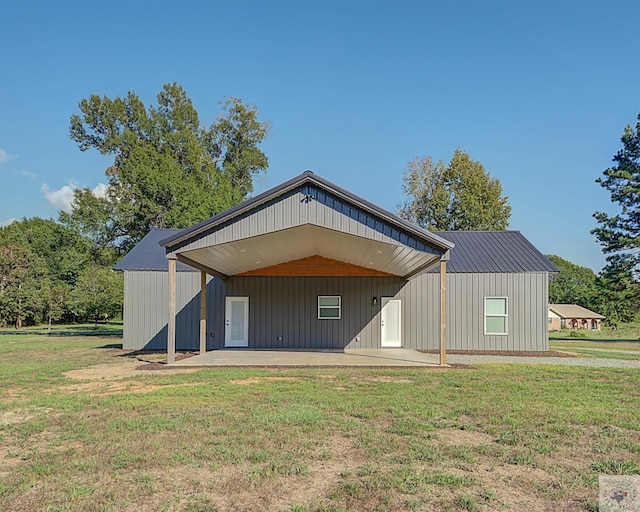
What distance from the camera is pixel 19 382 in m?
8.97

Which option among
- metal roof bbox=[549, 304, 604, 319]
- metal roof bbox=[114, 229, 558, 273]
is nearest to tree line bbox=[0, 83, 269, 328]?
metal roof bbox=[114, 229, 558, 273]

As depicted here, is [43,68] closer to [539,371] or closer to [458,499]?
[539,371]

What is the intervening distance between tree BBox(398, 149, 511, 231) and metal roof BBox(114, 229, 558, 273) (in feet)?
44.8

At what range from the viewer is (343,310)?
16375 millimetres

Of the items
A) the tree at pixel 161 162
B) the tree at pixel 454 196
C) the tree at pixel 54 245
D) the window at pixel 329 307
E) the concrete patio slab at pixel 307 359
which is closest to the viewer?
the concrete patio slab at pixel 307 359

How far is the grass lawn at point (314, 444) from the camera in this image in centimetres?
367

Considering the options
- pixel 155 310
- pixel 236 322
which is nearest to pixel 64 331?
pixel 155 310

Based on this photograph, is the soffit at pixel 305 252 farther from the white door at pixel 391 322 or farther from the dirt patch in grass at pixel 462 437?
the dirt patch in grass at pixel 462 437

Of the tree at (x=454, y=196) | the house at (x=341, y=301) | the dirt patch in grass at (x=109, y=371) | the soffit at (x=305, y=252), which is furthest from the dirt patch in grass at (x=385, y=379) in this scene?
the tree at (x=454, y=196)

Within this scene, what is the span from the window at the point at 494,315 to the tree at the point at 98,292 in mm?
18495

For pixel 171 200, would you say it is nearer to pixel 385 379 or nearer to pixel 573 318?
pixel 385 379

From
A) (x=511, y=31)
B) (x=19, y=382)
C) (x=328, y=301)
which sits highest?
(x=511, y=31)

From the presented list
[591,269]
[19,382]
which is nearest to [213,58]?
[19,382]

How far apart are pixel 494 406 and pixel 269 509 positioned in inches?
169
